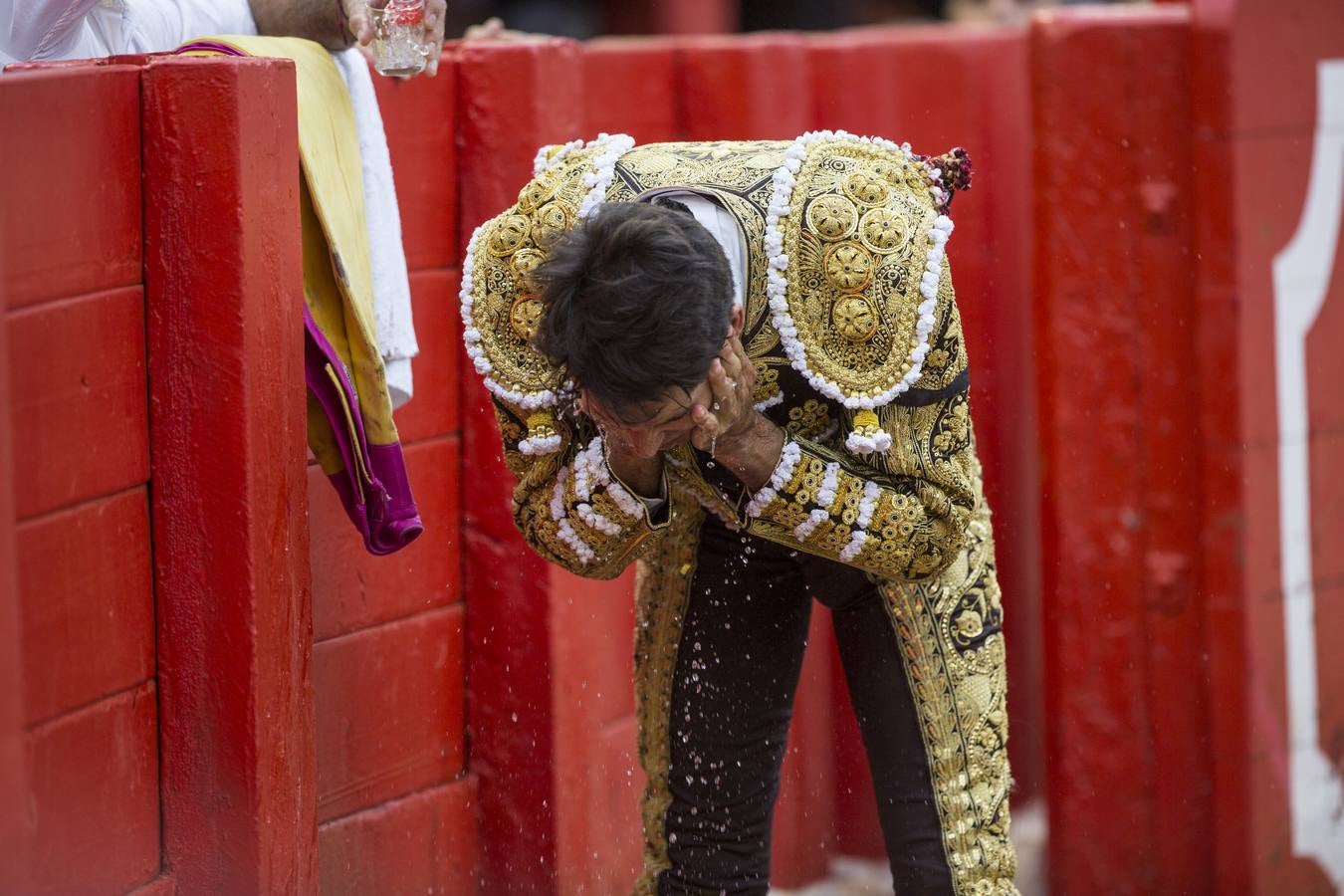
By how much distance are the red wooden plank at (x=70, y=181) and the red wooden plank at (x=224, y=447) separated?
0.04 m

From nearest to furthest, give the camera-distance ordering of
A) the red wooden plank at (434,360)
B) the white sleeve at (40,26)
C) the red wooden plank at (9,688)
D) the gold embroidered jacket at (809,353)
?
the red wooden plank at (9,688) < the gold embroidered jacket at (809,353) < the white sleeve at (40,26) < the red wooden plank at (434,360)

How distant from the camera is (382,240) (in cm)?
296

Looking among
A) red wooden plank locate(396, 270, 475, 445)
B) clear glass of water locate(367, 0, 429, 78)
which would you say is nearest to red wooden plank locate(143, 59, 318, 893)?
clear glass of water locate(367, 0, 429, 78)

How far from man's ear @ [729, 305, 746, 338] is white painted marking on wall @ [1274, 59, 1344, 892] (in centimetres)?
219

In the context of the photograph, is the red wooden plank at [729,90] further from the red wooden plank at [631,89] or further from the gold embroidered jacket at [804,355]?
the gold embroidered jacket at [804,355]

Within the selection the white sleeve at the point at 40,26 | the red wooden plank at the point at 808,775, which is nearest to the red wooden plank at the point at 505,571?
the red wooden plank at the point at 808,775

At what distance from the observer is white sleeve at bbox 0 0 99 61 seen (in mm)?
2635

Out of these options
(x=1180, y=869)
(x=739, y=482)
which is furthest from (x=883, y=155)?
(x=1180, y=869)

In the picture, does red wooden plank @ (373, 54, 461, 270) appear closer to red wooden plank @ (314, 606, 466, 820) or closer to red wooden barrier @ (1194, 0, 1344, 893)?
red wooden plank @ (314, 606, 466, 820)

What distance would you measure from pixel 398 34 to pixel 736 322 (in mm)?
823

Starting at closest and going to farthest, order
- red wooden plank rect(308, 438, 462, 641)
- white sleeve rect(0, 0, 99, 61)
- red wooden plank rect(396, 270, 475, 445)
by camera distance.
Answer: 1. white sleeve rect(0, 0, 99, 61)
2. red wooden plank rect(308, 438, 462, 641)
3. red wooden plank rect(396, 270, 475, 445)

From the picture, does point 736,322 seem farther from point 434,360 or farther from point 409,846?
point 409,846

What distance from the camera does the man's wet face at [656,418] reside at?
2.22 meters

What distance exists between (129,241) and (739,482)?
833mm
